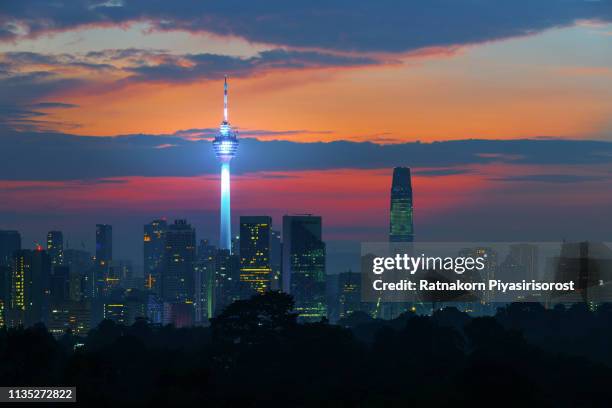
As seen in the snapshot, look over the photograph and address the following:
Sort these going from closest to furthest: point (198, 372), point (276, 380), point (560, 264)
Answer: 1. point (198, 372)
2. point (276, 380)
3. point (560, 264)

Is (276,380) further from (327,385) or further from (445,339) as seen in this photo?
(445,339)

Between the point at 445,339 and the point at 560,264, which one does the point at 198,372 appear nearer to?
the point at 445,339

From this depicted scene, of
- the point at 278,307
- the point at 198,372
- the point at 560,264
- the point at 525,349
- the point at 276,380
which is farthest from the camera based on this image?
the point at 560,264

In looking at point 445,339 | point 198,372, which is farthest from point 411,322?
point 198,372

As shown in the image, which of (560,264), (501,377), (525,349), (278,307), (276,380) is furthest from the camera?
(560,264)

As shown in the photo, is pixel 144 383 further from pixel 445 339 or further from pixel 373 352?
pixel 445 339

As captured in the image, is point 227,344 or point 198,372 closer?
point 198,372

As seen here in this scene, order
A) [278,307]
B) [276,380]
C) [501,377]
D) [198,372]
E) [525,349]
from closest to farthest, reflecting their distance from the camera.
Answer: [501,377], [198,372], [276,380], [525,349], [278,307]

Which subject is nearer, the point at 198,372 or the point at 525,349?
the point at 198,372

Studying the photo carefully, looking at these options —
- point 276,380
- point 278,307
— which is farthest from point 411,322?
point 276,380
